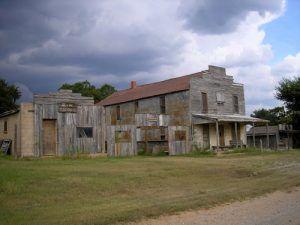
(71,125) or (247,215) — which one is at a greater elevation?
(71,125)

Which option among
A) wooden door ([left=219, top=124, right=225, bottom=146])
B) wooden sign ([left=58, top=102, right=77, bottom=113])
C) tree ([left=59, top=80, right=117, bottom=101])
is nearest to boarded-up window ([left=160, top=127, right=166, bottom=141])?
wooden door ([left=219, top=124, right=225, bottom=146])

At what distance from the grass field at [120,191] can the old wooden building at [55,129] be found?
9316 mm

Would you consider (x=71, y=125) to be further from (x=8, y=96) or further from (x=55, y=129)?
(x=8, y=96)

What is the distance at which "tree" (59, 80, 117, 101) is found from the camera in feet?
224

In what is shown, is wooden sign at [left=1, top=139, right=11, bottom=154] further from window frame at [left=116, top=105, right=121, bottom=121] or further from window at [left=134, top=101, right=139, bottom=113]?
window frame at [left=116, top=105, right=121, bottom=121]

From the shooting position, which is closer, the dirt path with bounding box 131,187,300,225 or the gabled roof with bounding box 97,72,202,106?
the dirt path with bounding box 131,187,300,225

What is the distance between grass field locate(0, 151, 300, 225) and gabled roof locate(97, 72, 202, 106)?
60.9 feet

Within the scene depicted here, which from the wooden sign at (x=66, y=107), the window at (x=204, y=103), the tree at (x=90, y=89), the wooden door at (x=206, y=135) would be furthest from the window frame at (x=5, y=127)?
the tree at (x=90, y=89)

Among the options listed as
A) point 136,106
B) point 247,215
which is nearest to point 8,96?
point 136,106

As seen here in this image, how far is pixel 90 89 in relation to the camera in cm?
6938

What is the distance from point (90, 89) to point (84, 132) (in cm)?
4212

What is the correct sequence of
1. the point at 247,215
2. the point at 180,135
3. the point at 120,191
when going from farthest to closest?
the point at 180,135 < the point at 120,191 < the point at 247,215

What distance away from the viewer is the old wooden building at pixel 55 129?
26250mm

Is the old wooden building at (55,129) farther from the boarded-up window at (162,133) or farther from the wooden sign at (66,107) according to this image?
the boarded-up window at (162,133)
